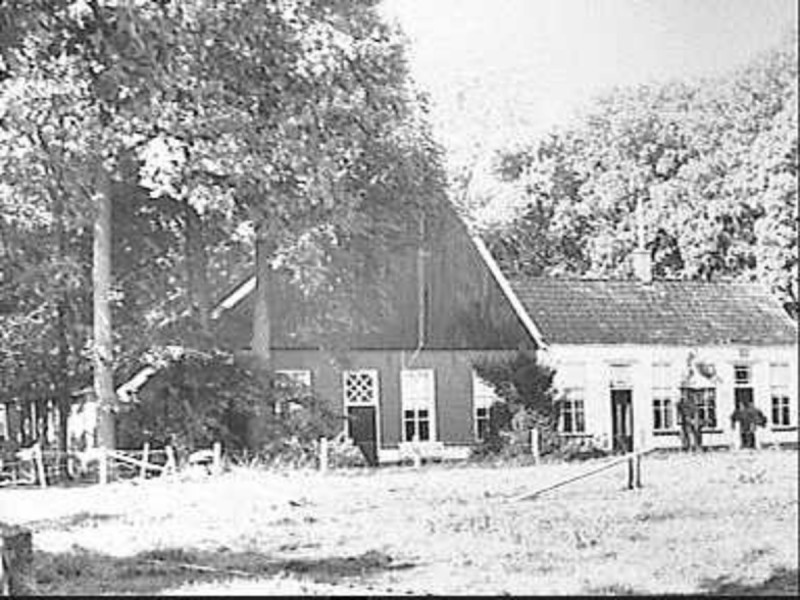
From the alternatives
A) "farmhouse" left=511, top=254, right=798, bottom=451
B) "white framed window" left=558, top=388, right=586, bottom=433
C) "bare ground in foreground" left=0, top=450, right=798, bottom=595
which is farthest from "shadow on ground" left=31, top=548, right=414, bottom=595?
"farmhouse" left=511, top=254, right=798, bottom=451

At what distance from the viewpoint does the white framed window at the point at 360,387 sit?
3.74m

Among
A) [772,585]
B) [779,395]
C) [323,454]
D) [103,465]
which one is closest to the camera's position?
[772,585]

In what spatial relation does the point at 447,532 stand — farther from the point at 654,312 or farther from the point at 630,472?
the point at 654,312

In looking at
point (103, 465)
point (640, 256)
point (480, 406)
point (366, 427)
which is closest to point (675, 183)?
point (640, 256)

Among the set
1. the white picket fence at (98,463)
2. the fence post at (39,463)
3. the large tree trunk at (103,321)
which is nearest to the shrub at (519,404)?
the white picket fence at (98,463)

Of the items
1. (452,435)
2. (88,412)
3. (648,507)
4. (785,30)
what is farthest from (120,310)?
(785,30)

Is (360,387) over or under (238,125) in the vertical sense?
under

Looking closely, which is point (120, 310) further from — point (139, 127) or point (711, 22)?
point (711, 22)

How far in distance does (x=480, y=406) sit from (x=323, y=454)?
0.47m

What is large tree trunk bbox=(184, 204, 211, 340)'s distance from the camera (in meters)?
4.08

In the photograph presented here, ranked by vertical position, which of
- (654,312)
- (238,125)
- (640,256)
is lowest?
(654,312)

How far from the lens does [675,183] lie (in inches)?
125

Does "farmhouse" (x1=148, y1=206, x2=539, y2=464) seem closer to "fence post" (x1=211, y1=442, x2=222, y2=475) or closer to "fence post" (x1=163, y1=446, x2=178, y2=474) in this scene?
"fence post" (x1=211, y1=442, x2=222, y2=475)

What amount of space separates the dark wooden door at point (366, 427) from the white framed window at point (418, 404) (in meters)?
0.09
